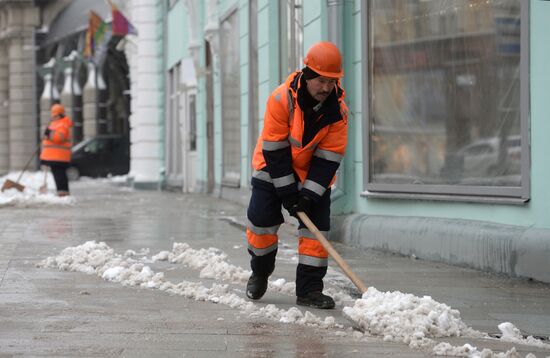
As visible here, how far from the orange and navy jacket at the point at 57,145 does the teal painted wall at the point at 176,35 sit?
13.6 ft

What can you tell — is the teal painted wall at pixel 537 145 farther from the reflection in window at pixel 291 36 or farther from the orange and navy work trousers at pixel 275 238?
the reflection in window at pixel 291 36

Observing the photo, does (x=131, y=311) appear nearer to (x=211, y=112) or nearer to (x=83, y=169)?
(x=211, y=112)

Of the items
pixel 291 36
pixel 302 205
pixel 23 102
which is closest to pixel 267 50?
pixel 291 36

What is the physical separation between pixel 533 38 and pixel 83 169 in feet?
91.2

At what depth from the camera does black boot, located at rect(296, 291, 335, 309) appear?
20.7 feet

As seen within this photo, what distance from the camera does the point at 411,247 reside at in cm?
912

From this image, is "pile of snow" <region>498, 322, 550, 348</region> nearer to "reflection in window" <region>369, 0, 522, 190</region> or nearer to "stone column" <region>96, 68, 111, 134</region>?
"reflection in window" <region>369, 0, 522, 190</region>

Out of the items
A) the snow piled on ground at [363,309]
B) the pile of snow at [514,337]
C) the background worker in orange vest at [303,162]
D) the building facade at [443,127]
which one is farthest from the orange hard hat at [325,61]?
the building facade at [443,127]

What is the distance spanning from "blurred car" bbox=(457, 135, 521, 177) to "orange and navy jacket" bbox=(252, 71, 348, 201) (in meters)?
2.16

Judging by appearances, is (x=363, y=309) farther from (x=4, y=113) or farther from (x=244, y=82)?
(x=4, y=113)

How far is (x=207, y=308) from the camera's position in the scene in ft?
20.7

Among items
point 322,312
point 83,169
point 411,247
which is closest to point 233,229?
point 411,247

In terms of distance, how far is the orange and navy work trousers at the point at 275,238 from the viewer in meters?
6.46

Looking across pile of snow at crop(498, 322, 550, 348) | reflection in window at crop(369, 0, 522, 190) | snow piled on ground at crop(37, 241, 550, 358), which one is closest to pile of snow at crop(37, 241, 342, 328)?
snow piled on ground at crop(37, 241, 550, 358)
